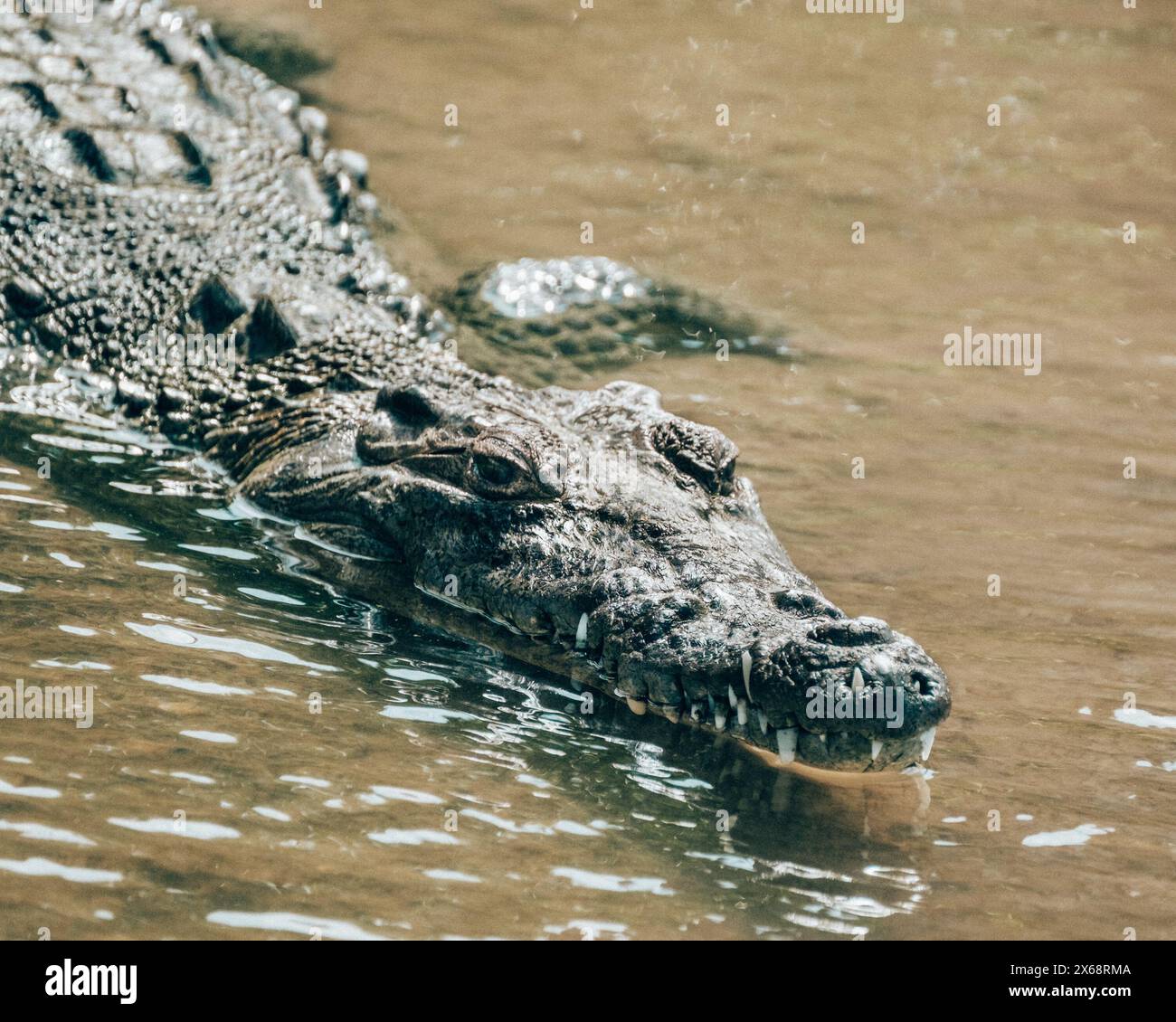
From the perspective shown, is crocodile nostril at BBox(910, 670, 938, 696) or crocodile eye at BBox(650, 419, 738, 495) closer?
crocodile nostril at BBox(910, 670, 938, 696)

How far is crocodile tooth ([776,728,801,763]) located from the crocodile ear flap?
83.9 inches

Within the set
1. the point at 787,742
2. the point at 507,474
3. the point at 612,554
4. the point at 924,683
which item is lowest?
the point at 787,742

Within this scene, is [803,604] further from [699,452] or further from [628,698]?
[699,452]

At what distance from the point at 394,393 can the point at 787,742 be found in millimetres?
2442

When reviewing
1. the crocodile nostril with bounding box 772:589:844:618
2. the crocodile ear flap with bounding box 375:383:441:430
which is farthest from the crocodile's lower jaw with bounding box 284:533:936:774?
the crocodile ear flap with bounding box 375:383:441:430

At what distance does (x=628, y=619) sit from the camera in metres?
4.16

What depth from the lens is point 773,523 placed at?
18.9 feet

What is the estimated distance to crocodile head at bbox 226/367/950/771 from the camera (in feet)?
11.7

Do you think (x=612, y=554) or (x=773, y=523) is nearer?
(x=612, y=554)

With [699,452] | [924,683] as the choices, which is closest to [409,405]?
[699,452]

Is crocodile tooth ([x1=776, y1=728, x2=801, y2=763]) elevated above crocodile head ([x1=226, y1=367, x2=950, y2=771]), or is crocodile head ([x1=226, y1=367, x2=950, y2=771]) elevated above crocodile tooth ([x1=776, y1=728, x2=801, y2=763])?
crocodile head ([x1=226, y1=367, x2=950, y2=771])

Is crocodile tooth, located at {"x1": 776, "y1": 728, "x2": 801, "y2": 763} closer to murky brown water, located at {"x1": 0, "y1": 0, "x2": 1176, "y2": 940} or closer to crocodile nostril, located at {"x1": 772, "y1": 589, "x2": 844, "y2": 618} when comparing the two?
murky brown water, located at {"x1": 0, "y1": 0, "x2": 1176, "y2": 940}

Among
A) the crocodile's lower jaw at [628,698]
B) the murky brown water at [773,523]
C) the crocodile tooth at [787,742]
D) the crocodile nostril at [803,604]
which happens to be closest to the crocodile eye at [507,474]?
the crocodile's lower jaw at [628,698]
